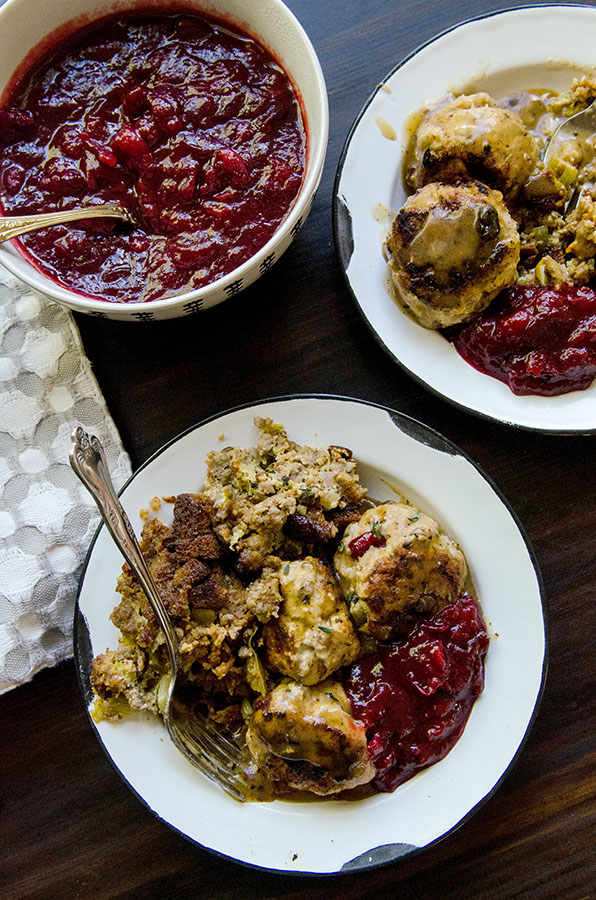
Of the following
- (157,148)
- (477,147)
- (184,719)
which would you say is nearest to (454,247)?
(477,147)

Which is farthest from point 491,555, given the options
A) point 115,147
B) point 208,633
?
point 115,147

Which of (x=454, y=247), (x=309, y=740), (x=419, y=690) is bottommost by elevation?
(x=419, y=690)

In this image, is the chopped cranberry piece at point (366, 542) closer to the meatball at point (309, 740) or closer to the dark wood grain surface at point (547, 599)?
the meatball at point (309, 740)

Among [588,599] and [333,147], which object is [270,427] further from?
[588,599]

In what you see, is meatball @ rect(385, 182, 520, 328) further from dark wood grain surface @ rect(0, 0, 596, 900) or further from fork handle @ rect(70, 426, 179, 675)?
fork handle @ rect(70, 426, 179, 675)

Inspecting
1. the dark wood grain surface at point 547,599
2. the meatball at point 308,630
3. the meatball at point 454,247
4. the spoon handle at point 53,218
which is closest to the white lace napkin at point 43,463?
the dark wood grain surface at point 547,599

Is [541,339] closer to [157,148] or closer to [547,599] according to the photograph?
[547,599]
